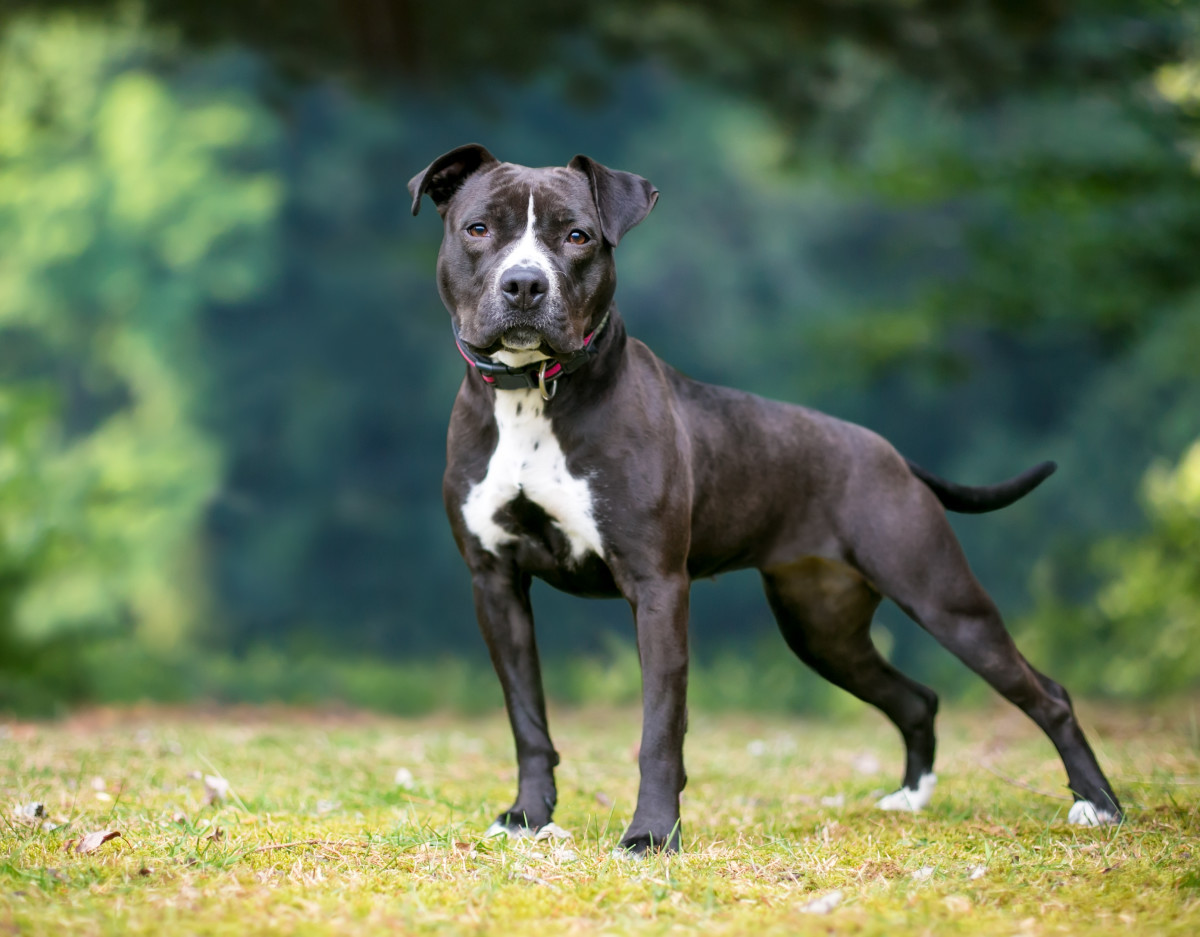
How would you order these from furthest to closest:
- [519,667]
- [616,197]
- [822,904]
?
[519,667]
[616,197]
[822,904]

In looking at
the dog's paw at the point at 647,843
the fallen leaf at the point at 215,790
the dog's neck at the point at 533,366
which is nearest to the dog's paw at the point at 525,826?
the dog's paw at the point at 647,843

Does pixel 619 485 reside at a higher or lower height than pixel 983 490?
higher

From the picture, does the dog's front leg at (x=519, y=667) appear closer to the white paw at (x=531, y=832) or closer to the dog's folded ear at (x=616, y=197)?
the white paw at (x=531, y=832)

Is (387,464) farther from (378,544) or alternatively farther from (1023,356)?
(1023,356)

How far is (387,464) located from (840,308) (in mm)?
3543

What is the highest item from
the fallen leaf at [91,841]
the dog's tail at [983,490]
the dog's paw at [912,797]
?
the dog's tail at [983,490]

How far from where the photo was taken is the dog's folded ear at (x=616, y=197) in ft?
10.6

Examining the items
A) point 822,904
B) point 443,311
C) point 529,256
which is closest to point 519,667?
point 529,256

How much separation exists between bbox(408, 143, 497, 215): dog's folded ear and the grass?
64.8 inches

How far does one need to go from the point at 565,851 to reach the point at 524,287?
1298 millimetres

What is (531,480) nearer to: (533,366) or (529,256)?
(533,366)

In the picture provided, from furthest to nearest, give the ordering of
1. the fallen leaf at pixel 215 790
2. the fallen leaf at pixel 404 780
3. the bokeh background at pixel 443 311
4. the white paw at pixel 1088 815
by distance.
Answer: the bokeh background at pixel 443 311
the fallen leaf at pixel 404 780
the fallen leaf at pixel 215 790
the white paw at pixel 1088 815

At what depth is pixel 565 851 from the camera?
281cm

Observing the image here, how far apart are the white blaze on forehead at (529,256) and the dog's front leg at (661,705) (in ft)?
2.65
